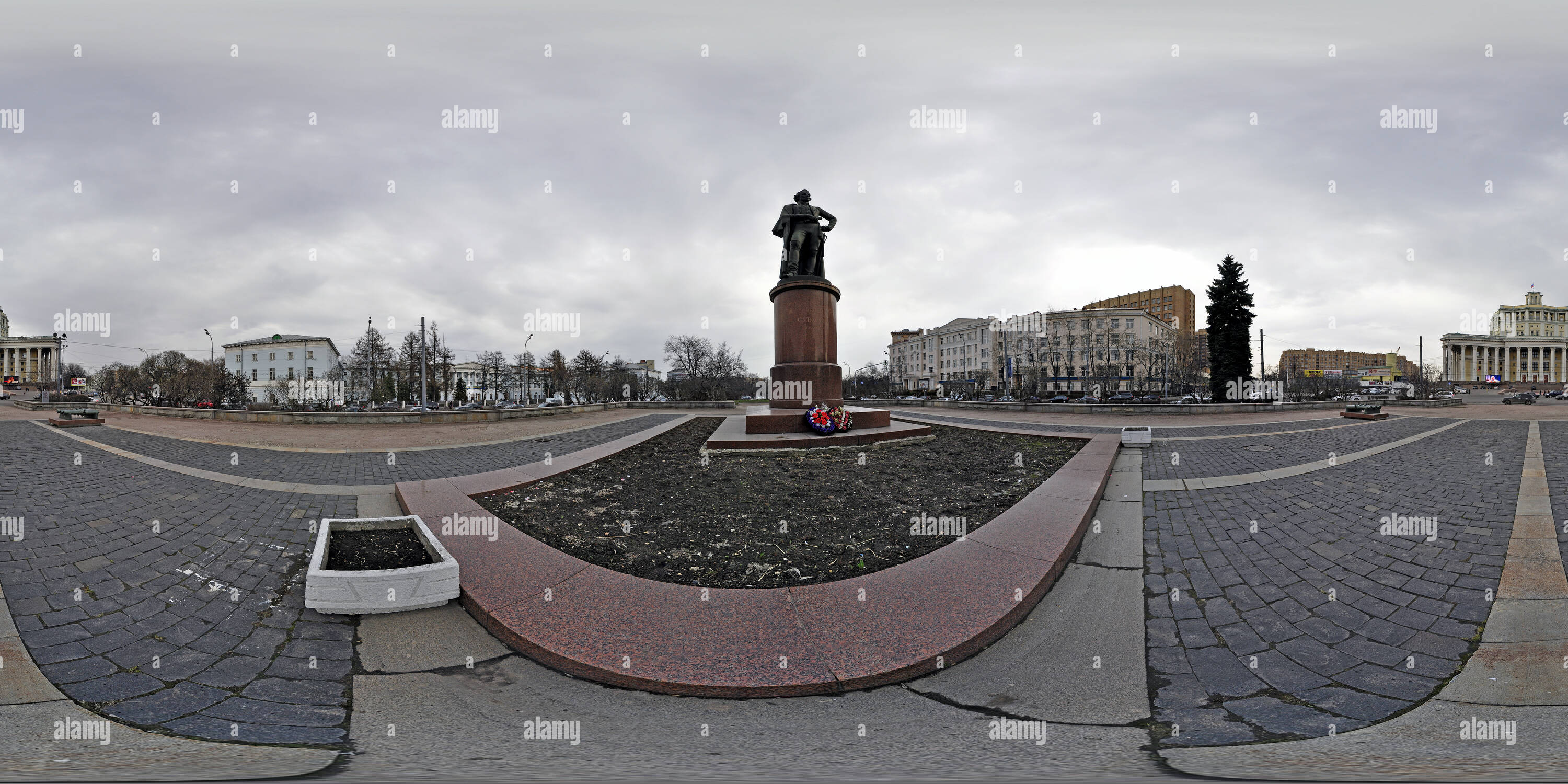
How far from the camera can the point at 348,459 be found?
10.9 m

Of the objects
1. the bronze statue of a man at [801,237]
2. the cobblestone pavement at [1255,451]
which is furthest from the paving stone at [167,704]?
the bronze statue of a man at [801,237]

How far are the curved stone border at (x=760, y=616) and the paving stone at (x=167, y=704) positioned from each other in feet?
4.48

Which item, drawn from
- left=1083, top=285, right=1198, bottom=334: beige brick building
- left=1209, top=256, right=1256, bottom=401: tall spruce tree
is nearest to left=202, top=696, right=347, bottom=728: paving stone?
left=1209, top=256, right=1256, bottom=401: tall spruce tree

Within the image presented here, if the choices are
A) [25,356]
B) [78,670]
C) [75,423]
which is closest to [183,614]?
[78,670]

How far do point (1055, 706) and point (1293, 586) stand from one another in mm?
2893

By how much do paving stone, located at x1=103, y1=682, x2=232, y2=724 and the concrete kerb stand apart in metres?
5.21

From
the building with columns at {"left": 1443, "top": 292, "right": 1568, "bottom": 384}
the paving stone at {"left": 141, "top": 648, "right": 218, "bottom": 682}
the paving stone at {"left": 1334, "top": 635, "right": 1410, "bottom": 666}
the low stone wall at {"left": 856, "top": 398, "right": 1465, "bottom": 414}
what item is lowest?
the paving stone at {"left": 1334, "top": 635, "right": 1410, "bottom": 666}

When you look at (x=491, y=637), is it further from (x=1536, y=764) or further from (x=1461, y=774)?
(x=1536, y=764)

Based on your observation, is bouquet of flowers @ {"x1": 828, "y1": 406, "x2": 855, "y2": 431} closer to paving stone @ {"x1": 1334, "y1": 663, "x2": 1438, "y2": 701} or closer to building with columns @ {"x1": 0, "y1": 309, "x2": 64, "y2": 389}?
paving stone @ {"x1": 1334, "y1": 663, "x2": 1438, "y2": 701}

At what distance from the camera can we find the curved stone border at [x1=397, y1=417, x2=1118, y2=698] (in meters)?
3.19

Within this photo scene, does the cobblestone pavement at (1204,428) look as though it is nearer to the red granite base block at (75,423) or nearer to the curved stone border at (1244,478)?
the curved stone border at (1244,478)

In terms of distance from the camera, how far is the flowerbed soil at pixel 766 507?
4906 millimetres

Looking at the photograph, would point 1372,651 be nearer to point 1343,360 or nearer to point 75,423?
point 75,423

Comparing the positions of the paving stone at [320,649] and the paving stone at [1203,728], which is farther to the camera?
the paving stone at [320,649]
